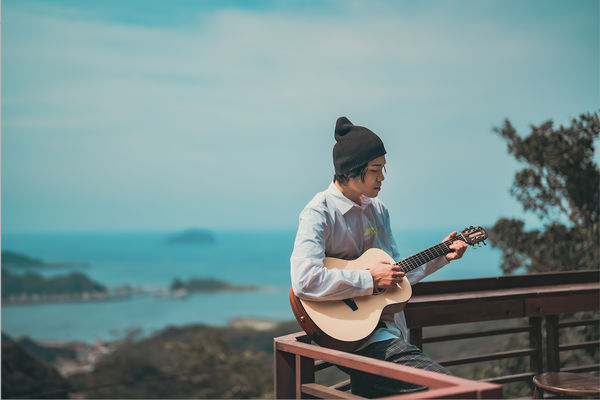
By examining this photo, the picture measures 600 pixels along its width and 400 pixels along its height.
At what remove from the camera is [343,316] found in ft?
6.61

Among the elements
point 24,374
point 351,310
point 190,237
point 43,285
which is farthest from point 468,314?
point 190,237

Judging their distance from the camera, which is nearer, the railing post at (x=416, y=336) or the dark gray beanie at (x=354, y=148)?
the dark gray beanie at (x=354, y=148)

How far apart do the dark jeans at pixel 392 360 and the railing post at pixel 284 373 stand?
0.68 ft

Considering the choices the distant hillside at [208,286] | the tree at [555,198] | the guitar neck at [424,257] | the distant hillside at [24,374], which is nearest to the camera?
the guitar neck at [424,257]

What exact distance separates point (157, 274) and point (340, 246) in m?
37.3

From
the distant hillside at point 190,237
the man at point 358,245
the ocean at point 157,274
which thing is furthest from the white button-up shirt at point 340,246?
the distant hillside at point 190,237

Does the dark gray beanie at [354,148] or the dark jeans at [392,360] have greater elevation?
the dark gray beanie at [354,148]

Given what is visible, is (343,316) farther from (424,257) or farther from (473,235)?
(473,235)

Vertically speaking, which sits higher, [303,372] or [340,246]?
[340,246]

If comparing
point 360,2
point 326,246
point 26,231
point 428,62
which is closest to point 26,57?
point 26,231

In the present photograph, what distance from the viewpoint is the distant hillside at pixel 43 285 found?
2645 cm

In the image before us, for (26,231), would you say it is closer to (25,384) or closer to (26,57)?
(26,57)

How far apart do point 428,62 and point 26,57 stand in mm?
21676

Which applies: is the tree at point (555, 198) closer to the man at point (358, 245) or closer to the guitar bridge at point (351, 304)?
the man at point (358, 245)
